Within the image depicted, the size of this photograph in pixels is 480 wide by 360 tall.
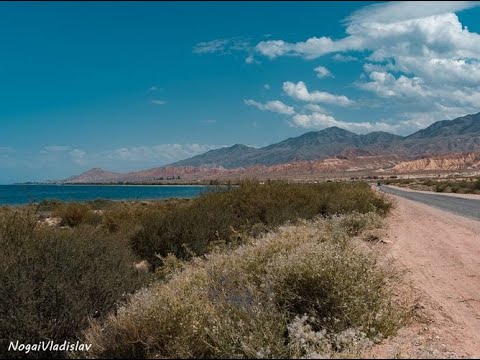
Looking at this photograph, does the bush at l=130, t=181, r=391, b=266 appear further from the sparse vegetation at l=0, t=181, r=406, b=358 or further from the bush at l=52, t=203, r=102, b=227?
the bush at l=52, t=203, r=102, b=227

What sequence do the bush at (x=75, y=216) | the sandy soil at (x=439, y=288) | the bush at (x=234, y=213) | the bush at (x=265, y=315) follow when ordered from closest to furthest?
the bush at (x=265, y=315) < the sandy soil at (x=439, y=288) < the bush at (x=234, y=213) < the bush at (x=75, y=216)

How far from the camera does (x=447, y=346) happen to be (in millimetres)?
5809

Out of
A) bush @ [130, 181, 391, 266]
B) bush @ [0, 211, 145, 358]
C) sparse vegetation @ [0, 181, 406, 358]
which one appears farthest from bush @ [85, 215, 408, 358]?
bush @ [130, 181, 391, 266]

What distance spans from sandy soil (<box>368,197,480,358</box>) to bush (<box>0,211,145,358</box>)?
3900mm

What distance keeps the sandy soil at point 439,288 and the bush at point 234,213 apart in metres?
3.81

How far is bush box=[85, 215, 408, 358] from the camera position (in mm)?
4907

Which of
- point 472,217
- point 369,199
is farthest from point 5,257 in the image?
point 472,217

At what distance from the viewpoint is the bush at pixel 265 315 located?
193 inches

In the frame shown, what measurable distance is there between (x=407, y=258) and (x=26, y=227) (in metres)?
8.75

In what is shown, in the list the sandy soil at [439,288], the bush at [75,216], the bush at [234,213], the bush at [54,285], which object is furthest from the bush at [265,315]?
the bush at [75,216]

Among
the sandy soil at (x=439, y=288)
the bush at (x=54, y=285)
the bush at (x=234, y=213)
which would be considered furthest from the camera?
the bush at (x=234, y=213)

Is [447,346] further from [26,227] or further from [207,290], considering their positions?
[26,227]

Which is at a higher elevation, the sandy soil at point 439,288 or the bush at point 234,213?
the bush at point 234,213

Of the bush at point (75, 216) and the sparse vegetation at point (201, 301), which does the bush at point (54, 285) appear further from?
the bush at point (75, 216)
